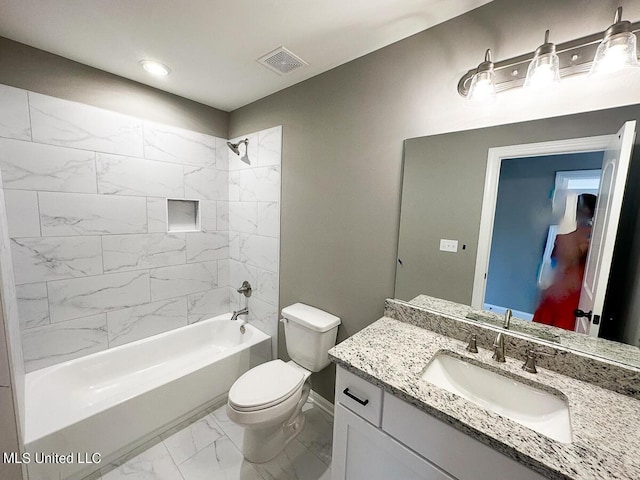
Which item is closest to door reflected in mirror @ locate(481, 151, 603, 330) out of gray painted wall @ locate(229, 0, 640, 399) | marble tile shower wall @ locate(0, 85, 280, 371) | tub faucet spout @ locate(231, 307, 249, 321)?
gray painted wall @ locate(229, 0, 640, 399)

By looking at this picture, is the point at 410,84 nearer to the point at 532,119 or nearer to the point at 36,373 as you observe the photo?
the point at 532,119

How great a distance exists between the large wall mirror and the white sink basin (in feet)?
0.87

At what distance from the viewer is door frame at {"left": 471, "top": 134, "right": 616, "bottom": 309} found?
1.02 meters

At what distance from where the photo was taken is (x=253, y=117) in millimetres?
2305

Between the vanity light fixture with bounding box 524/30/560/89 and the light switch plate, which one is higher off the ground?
the vanity light fixture with bounding box 524/30/560/89

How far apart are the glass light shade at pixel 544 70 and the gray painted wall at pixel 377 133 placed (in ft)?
0.27

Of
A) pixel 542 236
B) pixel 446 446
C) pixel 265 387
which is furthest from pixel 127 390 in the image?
pixel 542 236

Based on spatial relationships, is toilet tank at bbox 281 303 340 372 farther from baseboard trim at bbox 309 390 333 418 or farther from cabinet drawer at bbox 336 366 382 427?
cabinet drawer at bbox 336 366 382 427

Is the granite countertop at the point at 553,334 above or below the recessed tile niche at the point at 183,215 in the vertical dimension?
below

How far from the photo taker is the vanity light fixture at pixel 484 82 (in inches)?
42.1

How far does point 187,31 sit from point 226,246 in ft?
5.82

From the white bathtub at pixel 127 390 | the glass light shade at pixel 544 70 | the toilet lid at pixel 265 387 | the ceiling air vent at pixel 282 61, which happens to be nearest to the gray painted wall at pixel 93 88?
the ceiling air vent at pixel 282 61

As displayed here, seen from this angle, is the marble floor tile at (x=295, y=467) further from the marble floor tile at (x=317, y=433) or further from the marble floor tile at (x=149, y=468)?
the marble floor tile at (x=149, y=468)

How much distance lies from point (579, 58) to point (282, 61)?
145 centimetres
